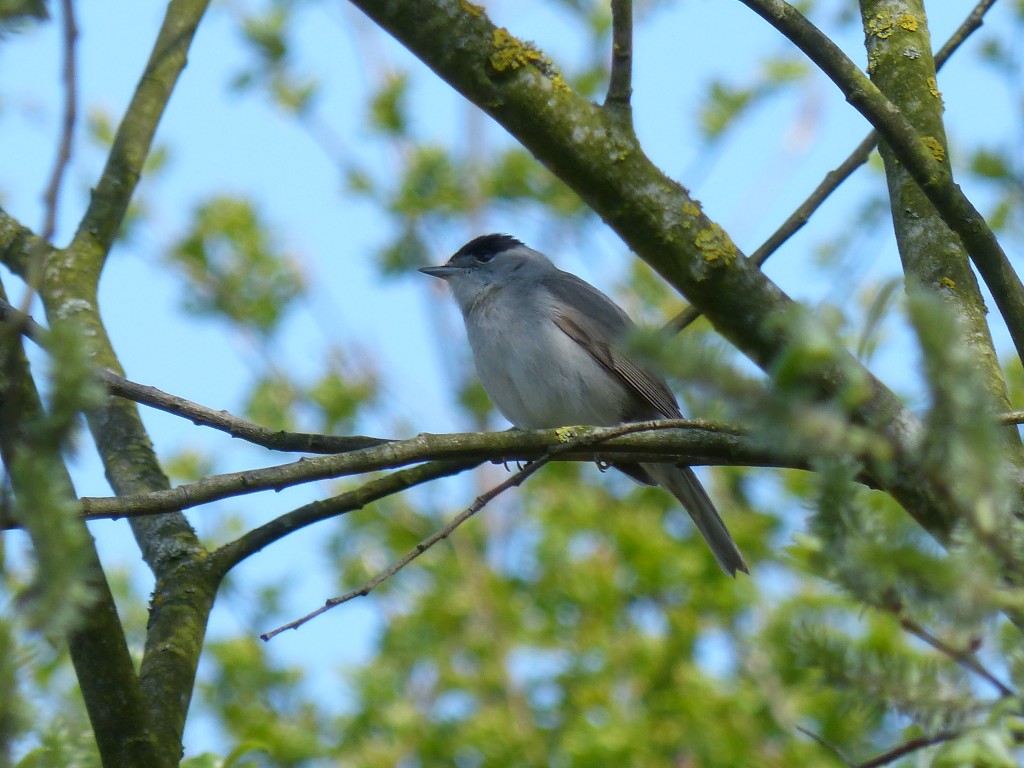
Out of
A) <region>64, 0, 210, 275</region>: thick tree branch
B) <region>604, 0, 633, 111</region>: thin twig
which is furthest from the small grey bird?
<region>604, 0, 633, 111</region>: thin twig

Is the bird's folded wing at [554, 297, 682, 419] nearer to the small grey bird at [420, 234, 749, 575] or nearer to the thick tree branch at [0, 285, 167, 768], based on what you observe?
the small grey bird at [420, 234, 749, 575]

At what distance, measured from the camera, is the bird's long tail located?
574cm

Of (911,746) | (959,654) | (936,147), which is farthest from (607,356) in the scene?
(959,654)

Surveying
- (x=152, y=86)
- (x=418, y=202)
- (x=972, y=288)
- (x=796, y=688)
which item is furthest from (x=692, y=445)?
(x=418, y=202)

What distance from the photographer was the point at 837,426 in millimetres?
1222

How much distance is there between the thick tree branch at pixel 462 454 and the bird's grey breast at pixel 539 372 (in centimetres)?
244

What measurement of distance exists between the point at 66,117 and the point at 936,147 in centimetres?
292

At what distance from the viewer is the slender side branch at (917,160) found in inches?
132

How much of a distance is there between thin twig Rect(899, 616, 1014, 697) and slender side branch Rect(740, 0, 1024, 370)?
2175 millimetres

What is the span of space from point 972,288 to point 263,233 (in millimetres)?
8172

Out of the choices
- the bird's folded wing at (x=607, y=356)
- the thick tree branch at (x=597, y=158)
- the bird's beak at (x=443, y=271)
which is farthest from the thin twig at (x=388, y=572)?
the bird's beak at (x=443, y=271)

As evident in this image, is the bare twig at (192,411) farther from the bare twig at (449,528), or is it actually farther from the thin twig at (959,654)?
the thin twig at (959,654)

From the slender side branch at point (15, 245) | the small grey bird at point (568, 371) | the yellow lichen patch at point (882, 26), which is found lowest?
the yellow lichen patch at point (882, 26)

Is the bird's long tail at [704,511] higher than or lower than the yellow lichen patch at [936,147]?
higher
